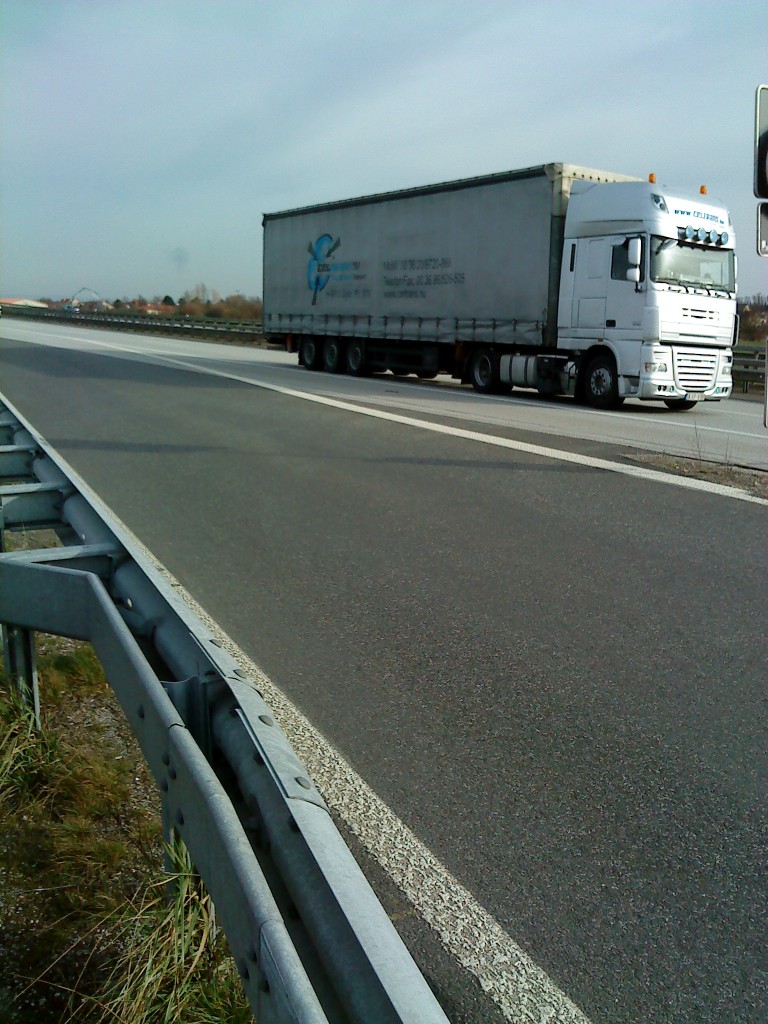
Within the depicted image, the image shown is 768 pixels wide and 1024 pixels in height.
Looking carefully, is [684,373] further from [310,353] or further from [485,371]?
[310,353]

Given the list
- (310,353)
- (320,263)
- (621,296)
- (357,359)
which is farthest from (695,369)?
(310,353)

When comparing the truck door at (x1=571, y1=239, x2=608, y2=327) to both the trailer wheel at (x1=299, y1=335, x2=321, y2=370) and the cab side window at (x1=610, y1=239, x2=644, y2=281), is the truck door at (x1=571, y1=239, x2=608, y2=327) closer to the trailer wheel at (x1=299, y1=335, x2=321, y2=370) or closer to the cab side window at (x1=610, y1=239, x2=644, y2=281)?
the cab side window at (x1=610, y1=239, x2=644, y2=281)

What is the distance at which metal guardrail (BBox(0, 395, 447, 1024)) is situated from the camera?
163 centimetres

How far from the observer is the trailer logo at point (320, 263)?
2727cm

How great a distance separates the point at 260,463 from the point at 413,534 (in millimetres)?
3438

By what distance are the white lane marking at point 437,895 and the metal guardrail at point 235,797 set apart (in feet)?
1.77

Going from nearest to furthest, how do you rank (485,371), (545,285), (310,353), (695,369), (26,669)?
(26,669) → (695,369) → (545,285) → (485,371) → (310,353)

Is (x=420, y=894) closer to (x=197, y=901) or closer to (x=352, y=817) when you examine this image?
(x=352, y=817)

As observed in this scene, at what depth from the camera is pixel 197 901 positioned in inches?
93.6

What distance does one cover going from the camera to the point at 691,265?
1830 cm

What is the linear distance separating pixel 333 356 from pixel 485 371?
6.79 m

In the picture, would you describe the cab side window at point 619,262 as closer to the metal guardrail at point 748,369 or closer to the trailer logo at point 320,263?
the metal guardrail at point 748,369

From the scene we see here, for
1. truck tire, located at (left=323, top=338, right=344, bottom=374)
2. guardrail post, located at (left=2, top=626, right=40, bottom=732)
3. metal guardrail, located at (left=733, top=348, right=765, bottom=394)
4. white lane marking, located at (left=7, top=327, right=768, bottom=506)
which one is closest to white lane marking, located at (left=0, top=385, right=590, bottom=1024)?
guardrail post, located at (left=2, top=626, right=40, bottom=732)

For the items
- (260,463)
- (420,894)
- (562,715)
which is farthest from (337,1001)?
(260,463)
